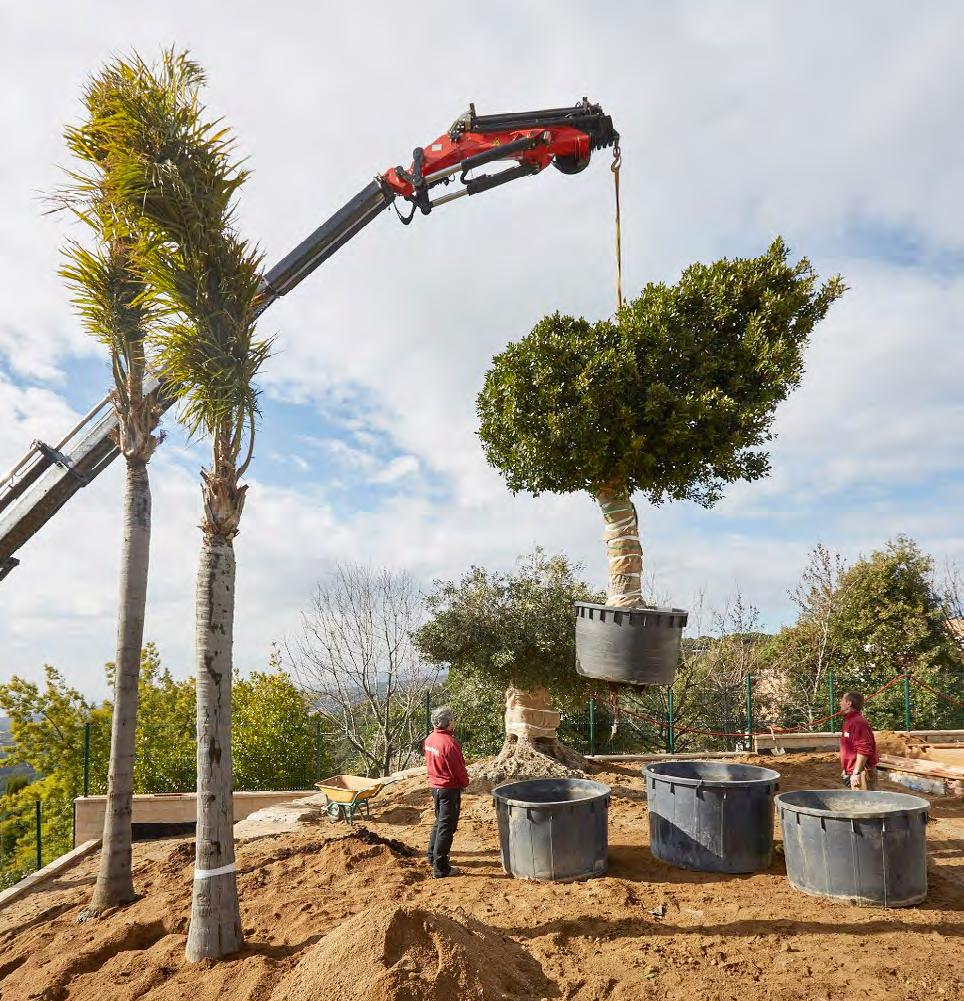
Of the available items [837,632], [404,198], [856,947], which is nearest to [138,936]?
[856,947]

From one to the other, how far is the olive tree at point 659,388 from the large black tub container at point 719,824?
6.83ft

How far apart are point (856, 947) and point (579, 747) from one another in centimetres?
1228

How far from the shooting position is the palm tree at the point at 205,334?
505 cm

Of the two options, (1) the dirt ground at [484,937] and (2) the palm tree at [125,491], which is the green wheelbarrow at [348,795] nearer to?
(1) the dirt ground at [484,937]

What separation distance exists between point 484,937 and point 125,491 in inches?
202

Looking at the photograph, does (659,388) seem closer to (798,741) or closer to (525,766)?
(525,766)

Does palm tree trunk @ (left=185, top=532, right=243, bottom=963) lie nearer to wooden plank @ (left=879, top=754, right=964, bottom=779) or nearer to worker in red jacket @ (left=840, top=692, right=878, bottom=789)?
worker in red jacket @ (left=840, top=692, right=878, bottom=789)

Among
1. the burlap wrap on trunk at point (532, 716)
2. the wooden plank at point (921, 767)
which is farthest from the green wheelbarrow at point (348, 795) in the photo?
the wooden plank at point (921, 767)

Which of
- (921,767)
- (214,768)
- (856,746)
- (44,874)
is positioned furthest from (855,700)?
(44,874)

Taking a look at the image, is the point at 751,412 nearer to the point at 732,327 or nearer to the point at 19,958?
the point at 732,327

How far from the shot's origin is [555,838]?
6551 mm

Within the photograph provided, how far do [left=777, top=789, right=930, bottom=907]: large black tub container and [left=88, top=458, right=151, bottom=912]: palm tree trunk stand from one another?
6.06m

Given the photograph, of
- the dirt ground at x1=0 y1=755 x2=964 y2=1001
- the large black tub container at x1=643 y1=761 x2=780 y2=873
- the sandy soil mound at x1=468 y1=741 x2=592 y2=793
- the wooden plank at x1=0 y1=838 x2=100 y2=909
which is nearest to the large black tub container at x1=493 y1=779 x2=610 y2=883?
the dirt ground at x1=0 y1=755 x2=964 y2=1001

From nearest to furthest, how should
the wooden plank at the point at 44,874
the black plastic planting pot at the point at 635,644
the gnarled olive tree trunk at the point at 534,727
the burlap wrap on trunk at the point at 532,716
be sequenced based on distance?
the black plastic planting pot at the point at 635,644 → the wooden plank at the point at 44,874 → the gnarled olive tree trunk at the point at 534,727 → the burlap wrap on trunk at the point at 532,716
